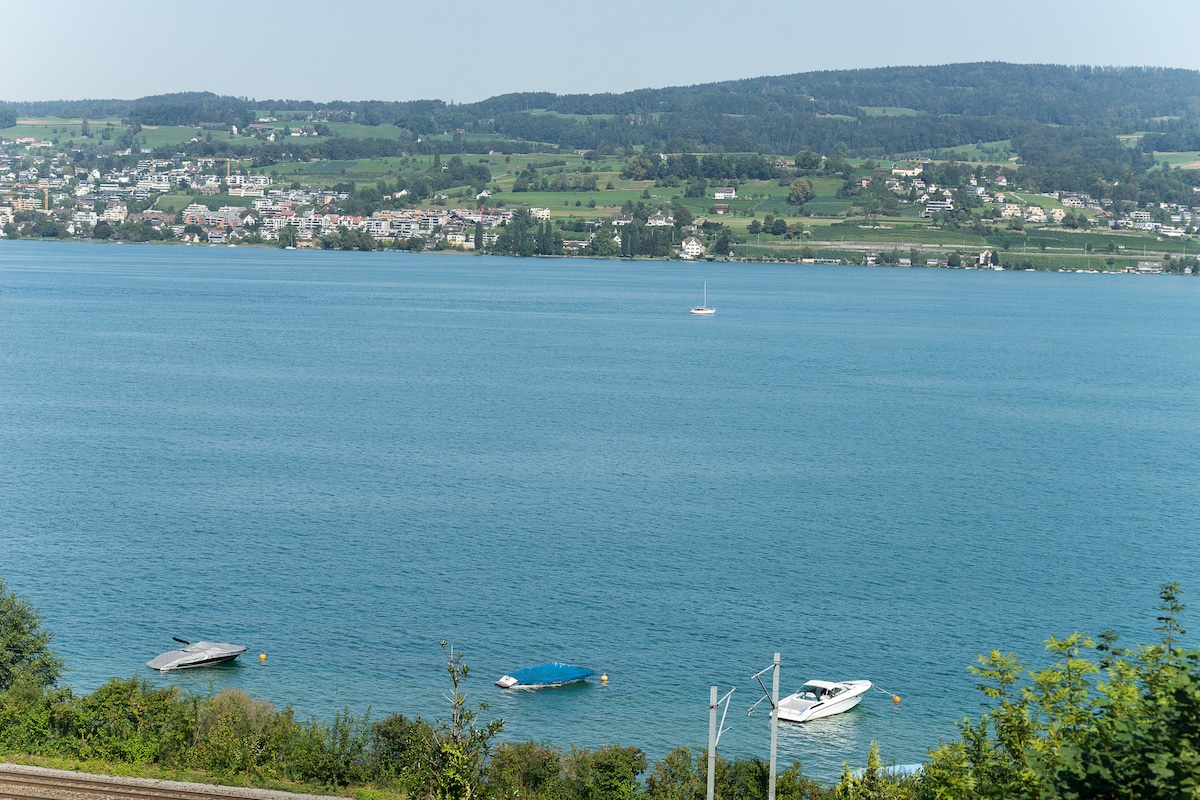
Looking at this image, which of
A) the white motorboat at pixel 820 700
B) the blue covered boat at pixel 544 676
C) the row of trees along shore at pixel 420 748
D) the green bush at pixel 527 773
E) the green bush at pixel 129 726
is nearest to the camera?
the row of trees along shore at pixel 420 748

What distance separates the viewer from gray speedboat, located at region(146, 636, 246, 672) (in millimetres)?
25653

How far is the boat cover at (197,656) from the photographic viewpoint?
84.2 feet

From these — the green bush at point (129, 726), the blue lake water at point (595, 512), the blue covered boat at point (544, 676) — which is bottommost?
the blue covered boat at point (544, 676)

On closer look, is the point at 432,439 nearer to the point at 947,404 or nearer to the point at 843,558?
the point at 843,558

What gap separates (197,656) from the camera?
2589cm

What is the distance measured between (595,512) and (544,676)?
12.4 metres

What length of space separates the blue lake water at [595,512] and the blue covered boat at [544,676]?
282mm

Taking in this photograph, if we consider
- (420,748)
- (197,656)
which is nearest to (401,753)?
(420,748)

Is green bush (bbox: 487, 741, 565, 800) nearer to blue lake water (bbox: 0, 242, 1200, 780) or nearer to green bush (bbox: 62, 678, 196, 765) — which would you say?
blue lake water (bbox: 0, 242, 1200, 780)

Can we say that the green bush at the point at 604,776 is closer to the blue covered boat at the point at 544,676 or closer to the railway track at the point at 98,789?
the railway track at the point at 98,789

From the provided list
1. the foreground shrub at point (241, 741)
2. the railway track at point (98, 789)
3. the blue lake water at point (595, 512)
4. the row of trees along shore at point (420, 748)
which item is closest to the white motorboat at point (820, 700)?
the blue lake water at point (595, 512)

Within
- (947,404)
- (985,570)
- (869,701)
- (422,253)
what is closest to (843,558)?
(985,570)

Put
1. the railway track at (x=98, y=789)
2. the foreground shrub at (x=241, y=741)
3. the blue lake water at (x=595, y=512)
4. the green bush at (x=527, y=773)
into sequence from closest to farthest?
1. the railway track at (x=98, y=789)
2. the green bush at (x=527, y=773)
3. the foreground shrub at (x=241, y=741)
4. the blue lake water at (x=595, y=512)

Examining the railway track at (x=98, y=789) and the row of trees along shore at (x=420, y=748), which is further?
the railway track at (x=98, y=789)
